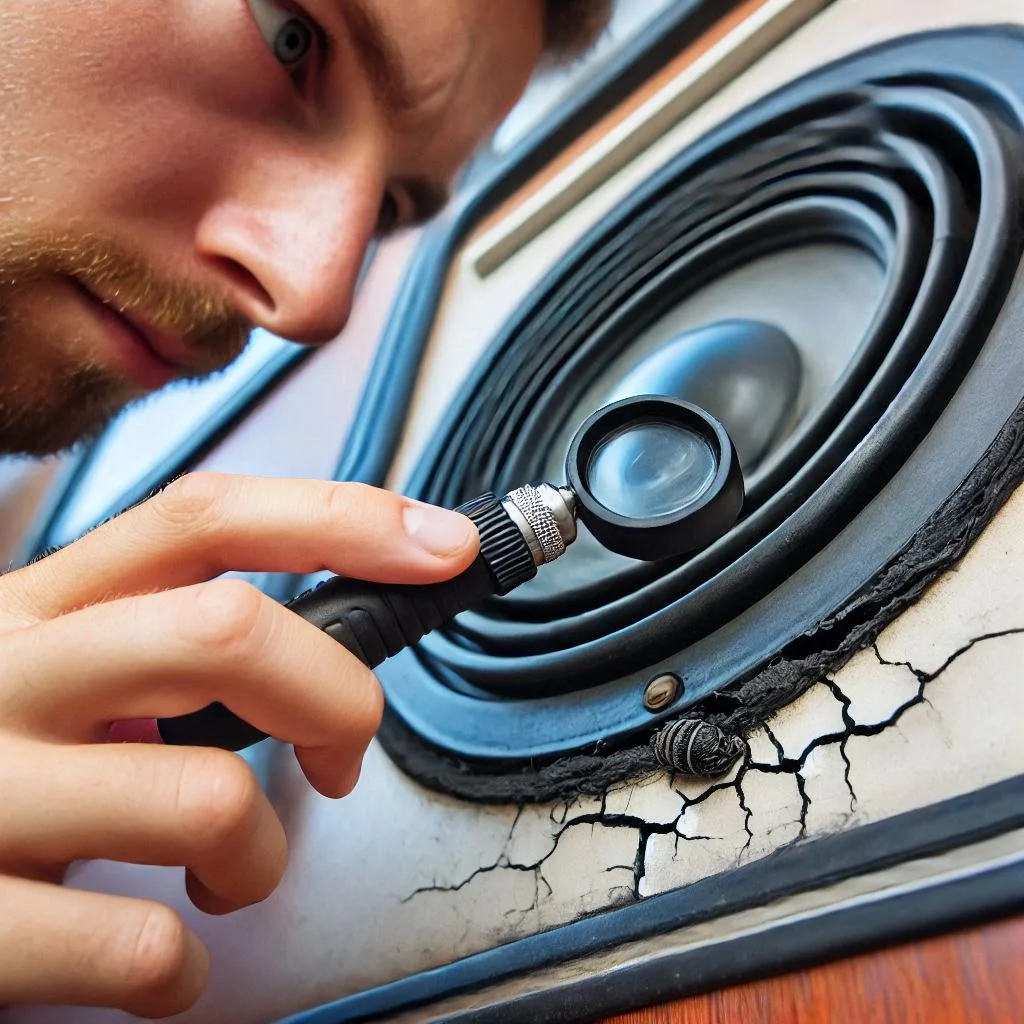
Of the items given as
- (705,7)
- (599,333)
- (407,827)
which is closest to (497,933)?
(407,827)

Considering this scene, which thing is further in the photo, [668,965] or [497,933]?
[497,933]

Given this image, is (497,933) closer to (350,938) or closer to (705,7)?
(350,938)

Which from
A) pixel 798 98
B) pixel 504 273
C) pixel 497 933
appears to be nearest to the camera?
pixel 497 933

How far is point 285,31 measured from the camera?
0.71 m

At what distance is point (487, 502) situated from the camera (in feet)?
1.65

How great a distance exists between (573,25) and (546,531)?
66 centimetres

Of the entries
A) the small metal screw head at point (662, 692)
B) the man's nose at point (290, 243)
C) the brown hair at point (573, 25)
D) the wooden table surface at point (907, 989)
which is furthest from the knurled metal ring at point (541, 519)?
the brown hair at point (573, 25)

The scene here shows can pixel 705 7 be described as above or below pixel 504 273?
above

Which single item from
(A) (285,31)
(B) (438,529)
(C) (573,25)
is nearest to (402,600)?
(B) (438,529)

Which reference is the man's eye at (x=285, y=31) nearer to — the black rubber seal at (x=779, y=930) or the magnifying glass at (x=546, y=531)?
the magnifying glass at (x=546, y=531)

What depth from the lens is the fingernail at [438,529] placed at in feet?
1.53

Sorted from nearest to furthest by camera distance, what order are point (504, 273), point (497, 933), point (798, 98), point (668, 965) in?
point (668, 965)
point (497, 933)
point (798, 98)
point (504, 273)

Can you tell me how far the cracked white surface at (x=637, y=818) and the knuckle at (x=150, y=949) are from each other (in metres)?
0.18

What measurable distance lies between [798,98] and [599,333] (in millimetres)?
261
